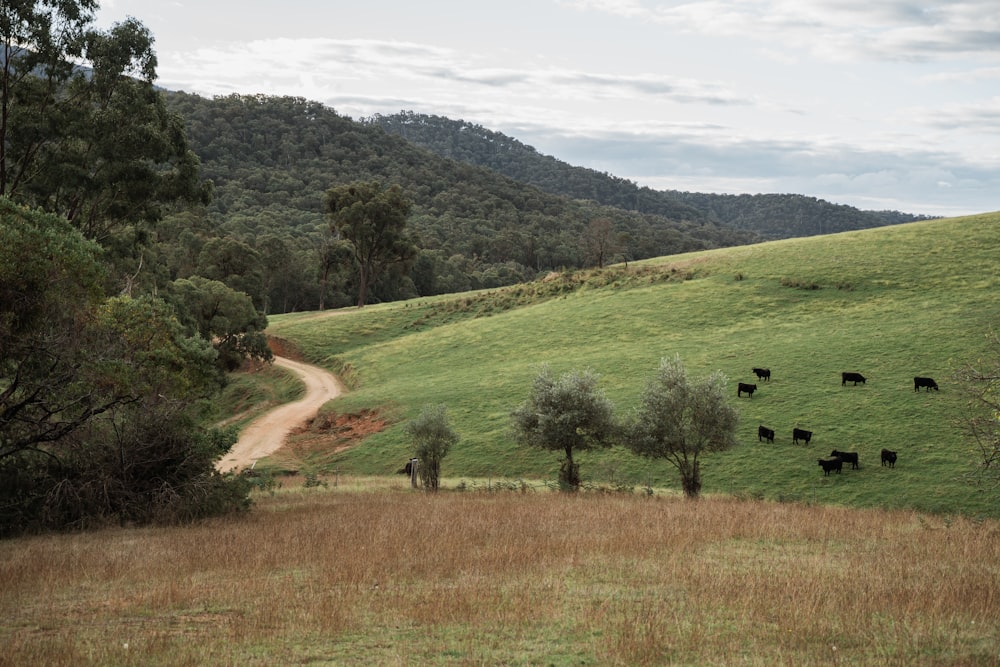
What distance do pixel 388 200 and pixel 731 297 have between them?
150ft

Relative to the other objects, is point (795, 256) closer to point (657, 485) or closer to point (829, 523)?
point (657, 485)

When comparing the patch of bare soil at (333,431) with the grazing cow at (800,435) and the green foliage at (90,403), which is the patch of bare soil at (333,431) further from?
the grazing cow at (800,435)

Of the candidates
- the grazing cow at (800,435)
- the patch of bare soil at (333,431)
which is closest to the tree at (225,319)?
the patch of bare soil at (333,431)

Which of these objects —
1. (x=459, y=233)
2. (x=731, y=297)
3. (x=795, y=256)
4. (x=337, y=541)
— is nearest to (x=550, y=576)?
(x=337, y=541)

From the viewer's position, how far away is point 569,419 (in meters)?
32.9

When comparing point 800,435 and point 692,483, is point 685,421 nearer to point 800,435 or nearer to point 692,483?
point 692,483

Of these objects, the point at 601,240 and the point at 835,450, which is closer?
the point at 835,450

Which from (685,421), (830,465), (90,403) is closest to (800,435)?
(830,465)

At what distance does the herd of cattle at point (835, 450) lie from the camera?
33469mm

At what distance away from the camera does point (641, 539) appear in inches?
744

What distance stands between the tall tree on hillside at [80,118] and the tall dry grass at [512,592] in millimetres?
17167

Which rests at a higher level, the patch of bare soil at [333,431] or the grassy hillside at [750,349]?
the grassy hillside at [750,349]

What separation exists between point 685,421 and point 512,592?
20.0 meters

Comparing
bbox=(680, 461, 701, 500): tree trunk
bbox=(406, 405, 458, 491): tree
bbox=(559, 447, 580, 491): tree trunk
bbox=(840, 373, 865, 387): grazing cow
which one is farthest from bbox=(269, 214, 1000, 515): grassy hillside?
bbox=(406, 405, 458, 491): tree
